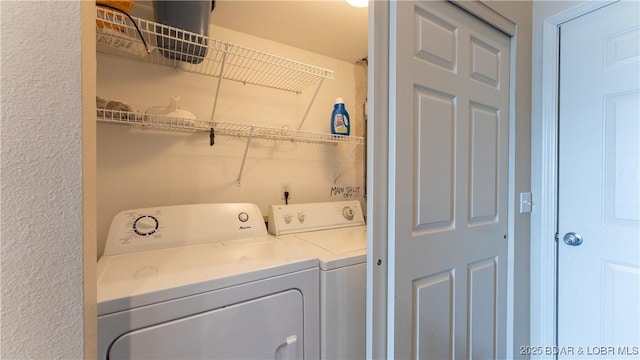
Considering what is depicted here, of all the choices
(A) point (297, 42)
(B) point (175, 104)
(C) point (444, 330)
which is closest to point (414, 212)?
(C) point (444, 330)

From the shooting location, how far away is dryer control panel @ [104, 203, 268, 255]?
125 centimetres

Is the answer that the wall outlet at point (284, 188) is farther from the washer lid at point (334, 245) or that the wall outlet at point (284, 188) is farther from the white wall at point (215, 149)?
the washer lid at point (334, 245)

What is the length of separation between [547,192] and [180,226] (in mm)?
2039

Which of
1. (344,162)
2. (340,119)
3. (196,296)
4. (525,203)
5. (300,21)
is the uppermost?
(300,21)

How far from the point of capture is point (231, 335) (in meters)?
0.95

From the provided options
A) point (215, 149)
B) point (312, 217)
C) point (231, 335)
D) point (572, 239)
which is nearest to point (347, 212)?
point (312, 217)

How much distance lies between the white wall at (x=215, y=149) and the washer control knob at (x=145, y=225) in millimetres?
210

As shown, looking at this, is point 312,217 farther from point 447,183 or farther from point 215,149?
point 447,183

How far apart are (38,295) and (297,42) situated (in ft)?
6.26

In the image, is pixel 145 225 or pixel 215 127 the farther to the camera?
pixel 215 127

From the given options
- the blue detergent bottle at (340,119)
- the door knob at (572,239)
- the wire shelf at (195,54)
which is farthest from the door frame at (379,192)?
the door knob at (572,239)

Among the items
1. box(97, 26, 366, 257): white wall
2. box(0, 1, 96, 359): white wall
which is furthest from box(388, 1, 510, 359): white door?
box(97, 26, 366, 257): white wall

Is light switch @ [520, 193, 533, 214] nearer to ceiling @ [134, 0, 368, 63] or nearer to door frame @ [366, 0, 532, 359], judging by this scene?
door frame @ [366, 0, 532, 359]

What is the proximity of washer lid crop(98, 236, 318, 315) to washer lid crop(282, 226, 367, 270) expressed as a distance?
2.9 inches
